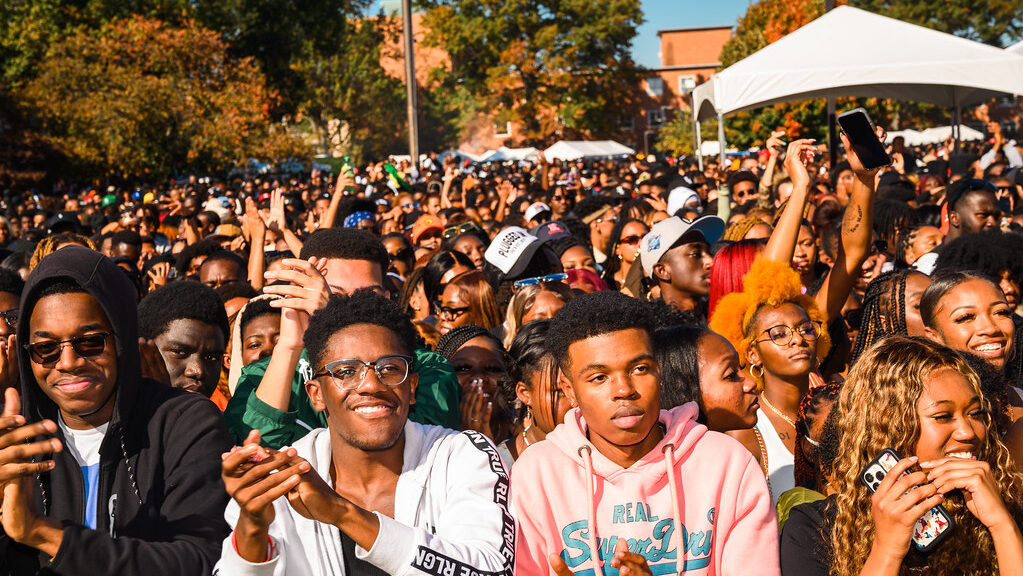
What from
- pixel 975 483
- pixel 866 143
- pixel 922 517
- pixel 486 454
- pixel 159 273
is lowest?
pixel 922 517

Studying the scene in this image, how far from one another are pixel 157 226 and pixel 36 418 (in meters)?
10.9

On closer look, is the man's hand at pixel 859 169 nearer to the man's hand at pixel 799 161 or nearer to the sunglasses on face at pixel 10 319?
the man's hand at pixel 799 161

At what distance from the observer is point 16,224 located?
18656 mm

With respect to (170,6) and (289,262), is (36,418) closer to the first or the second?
(289,262)

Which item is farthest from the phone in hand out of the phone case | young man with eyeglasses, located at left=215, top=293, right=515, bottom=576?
young man with eyeglasses, located at left=215, top=293, right=515, bottom=576

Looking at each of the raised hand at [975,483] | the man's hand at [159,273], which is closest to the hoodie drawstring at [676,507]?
the raised hand at [975,483]

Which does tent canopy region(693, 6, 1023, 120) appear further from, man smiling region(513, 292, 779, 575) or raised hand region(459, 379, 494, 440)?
man smiling region(513, 292, 779, 575)

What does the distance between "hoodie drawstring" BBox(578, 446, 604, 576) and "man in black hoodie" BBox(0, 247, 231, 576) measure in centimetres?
108

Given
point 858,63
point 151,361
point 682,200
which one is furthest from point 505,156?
point 151,361

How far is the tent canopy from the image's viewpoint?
11484 mm

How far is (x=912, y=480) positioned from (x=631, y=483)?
80 centimetres

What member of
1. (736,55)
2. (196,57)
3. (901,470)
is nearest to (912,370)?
(901,470)

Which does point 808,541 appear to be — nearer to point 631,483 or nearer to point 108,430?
point 631,483

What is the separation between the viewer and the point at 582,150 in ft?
165
